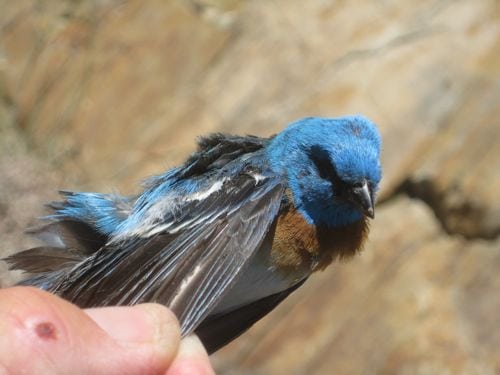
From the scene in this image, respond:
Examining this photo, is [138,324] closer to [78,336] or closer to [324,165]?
[78,336]

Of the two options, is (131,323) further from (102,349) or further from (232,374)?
(232,374)

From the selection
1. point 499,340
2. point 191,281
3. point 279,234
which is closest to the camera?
point 191,281

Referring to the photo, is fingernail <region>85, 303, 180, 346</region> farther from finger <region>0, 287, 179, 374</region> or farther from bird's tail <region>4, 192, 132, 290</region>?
bird's tail <region>4, 192, 132, 290</region>

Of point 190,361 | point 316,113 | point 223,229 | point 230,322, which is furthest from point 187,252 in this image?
point 316,113

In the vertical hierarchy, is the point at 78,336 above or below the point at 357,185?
above

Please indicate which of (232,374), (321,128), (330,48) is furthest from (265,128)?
(321,128)

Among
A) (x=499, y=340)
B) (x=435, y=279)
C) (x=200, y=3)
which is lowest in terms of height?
(x=499, y=340)

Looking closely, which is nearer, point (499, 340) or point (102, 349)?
point (102, 349)
